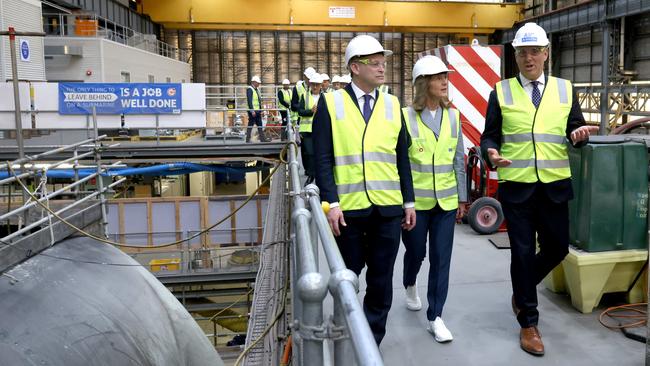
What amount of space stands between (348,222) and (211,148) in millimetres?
12994

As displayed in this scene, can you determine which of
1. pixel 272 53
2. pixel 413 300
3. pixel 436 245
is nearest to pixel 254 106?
pixel 413 300

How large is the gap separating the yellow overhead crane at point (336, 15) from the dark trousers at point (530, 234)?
85.2 ft

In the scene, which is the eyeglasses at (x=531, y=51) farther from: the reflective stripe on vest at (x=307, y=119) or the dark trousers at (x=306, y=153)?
the reflective stripe on vest at (x=307, y=119)

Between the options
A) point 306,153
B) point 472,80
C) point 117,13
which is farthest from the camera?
point 117,13

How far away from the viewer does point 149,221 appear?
15875mm

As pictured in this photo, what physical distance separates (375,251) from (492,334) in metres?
1.11

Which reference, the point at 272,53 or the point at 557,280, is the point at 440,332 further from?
the point at 272,53

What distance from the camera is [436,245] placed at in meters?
A: 4.11

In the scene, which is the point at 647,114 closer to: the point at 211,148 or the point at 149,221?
the point at 211,148

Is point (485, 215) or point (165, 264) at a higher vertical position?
point (485, 215)

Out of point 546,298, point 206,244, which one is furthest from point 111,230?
point 546,298

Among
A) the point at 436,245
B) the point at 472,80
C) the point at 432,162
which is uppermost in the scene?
the point at 472,80

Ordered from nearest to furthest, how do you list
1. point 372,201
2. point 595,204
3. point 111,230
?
1. point 372,201
2. point 595,204
3. point 111,230

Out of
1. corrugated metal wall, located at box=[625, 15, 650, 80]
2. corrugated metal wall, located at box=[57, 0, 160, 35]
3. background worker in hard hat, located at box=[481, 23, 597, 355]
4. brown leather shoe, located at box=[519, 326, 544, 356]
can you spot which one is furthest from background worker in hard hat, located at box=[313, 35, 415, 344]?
corrugated metal wall, located at box=[625, 15, 650, 80]
